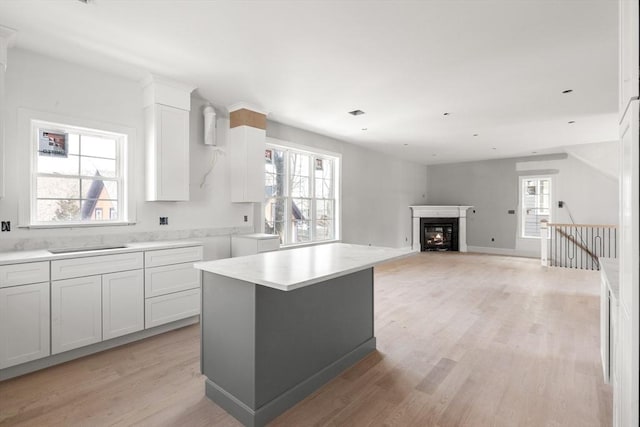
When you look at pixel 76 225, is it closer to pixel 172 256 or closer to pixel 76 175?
pixel 76 175

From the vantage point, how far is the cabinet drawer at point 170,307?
3227 mm

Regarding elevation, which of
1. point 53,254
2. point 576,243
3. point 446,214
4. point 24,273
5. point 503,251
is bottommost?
point 503,251

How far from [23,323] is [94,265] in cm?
63

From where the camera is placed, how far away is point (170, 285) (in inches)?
134

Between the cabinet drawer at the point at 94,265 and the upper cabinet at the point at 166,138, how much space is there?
79 cm

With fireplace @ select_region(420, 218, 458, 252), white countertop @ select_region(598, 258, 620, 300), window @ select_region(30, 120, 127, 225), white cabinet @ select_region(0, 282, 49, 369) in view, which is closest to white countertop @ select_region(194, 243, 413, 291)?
white countertop @ select_region(598, 258, 620, 300)

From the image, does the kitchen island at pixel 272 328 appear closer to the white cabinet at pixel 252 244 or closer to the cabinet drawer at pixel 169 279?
the cabinet drawer at pixel 169 279

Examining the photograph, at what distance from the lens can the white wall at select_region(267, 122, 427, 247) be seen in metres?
6.19

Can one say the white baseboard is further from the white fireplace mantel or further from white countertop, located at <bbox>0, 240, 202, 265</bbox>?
white countertop, located at <bbox>0, 240, 202, 265</bbox>

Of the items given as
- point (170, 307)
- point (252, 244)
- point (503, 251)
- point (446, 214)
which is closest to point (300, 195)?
point (252, 244)

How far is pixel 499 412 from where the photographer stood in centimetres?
203

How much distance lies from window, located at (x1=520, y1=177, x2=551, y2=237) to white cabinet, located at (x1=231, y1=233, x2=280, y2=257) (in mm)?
7575

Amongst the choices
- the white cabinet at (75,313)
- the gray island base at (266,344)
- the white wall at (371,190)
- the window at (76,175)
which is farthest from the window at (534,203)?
the white cabinet at (75,313)

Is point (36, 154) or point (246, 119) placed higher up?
point (246, 119)
